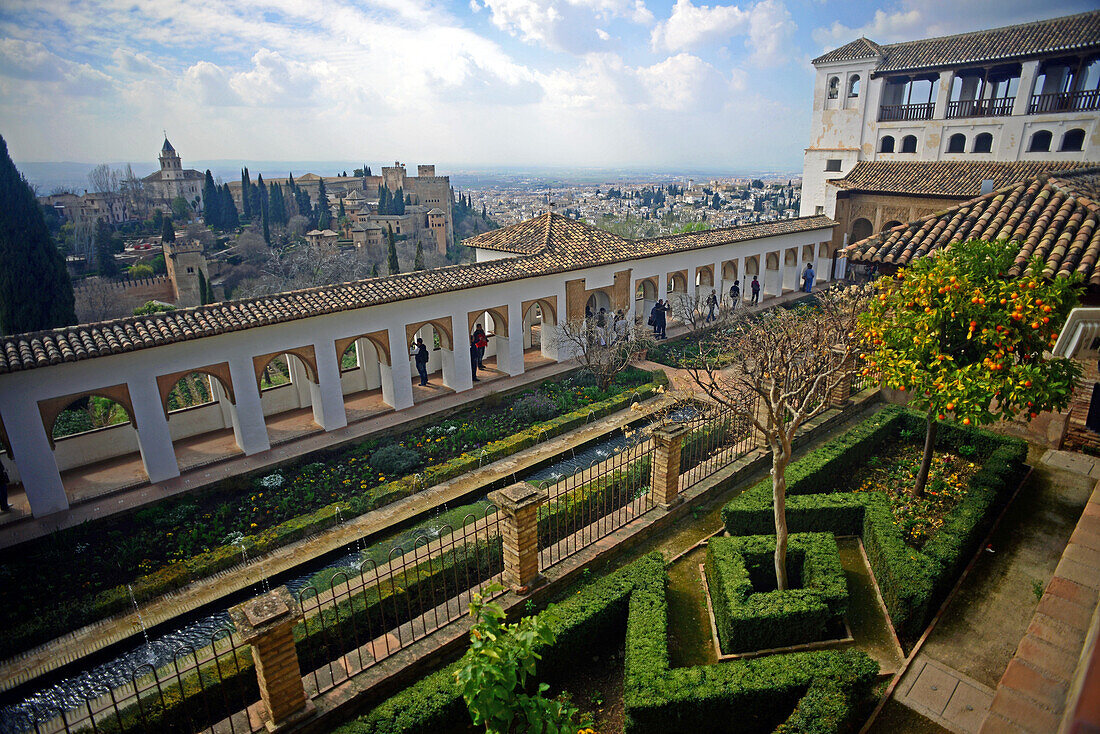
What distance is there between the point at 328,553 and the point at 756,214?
87209 millimetres

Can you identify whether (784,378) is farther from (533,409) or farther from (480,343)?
(480,343)

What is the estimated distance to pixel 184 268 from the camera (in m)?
42.3

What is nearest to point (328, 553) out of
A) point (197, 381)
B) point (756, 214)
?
point (197, 381)

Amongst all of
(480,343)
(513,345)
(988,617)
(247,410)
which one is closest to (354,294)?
(247,410)

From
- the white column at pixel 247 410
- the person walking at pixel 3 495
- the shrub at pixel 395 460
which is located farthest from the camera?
the white column at pixel 247 410

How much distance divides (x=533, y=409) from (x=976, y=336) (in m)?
8.48

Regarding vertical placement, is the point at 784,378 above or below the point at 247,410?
above

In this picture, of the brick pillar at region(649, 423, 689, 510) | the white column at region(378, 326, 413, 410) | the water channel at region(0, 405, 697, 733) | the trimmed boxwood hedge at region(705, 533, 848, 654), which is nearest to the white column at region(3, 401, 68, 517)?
the water channel at region(0, 405, 697, 733)

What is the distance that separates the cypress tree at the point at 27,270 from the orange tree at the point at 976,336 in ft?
100

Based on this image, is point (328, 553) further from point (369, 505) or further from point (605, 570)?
point (605, 570)

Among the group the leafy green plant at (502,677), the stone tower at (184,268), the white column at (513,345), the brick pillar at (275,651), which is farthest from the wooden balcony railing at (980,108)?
the stone tower at (184,268)

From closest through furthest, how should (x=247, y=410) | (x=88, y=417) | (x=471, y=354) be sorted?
1. (x=247, y=410)
2. (x=471, y=354)
3. (x=88, y=417)

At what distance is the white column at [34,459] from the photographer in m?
9.77

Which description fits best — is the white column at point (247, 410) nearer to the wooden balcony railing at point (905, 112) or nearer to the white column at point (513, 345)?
the white column at point (513, 345)
